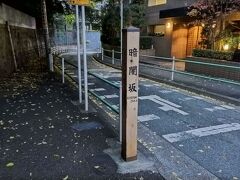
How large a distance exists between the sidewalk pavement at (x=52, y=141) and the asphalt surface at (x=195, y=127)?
91 centimetres

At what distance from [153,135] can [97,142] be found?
1198mm

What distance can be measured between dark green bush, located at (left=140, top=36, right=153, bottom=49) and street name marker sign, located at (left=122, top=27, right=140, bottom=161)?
1686 cm

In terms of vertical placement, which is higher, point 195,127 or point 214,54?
point 214,54

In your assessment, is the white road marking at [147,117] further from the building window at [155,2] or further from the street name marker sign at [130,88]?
the building window at [155,2]

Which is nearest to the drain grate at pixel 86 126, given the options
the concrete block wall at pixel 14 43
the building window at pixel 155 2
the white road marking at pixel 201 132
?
the white road marking at pixel 201 132

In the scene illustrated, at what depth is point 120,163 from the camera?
3.91 meters

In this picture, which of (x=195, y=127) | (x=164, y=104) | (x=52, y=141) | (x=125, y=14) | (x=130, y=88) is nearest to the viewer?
(x=130, y=88)

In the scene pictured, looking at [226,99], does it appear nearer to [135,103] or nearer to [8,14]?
[135,103]

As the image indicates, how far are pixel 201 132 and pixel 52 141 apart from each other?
289 cm

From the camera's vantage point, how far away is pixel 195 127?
18.6 ft

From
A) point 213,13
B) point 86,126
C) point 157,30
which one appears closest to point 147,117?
point 86,126

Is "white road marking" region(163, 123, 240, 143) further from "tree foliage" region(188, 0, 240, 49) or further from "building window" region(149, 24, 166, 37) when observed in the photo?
"building window" region(149, 24, 166, 37)

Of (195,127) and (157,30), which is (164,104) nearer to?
(195,127)

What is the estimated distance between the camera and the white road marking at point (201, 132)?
16.8ft
